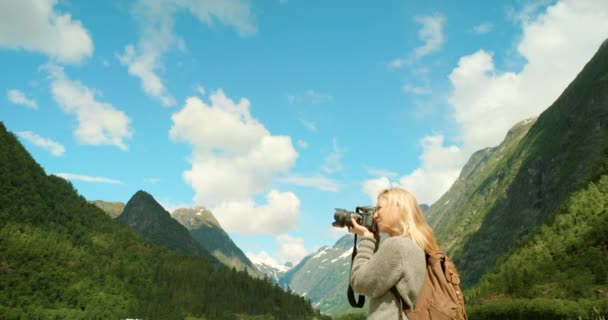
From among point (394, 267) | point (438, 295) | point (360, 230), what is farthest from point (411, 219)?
point (438, 295)

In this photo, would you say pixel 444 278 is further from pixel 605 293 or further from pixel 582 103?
pixel 582 103

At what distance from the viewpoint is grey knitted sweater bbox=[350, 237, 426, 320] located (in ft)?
21.0

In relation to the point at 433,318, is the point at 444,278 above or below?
above

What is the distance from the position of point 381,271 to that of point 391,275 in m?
0.13

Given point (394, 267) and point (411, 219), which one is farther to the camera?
point (411, 219)

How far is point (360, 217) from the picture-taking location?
7.54 m

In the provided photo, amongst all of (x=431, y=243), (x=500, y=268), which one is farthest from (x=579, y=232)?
(x=431, y=243)

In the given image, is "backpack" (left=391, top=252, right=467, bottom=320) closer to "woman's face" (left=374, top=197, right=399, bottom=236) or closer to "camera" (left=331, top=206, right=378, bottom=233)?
"woman's face" (left=374, top=197, right=399, bottom=236)

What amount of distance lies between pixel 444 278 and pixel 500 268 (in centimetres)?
13140

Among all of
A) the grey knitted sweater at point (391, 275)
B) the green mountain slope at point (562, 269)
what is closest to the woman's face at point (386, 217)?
the grey knitted sweater at point (391, 275)

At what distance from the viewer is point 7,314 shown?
7362 inches

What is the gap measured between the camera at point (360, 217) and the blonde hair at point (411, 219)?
1.10 feet

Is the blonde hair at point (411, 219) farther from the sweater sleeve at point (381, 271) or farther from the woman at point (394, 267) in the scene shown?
the sweater sleeve at point (381, 271)

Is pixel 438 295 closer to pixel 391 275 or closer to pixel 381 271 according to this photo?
pixel 391 275
